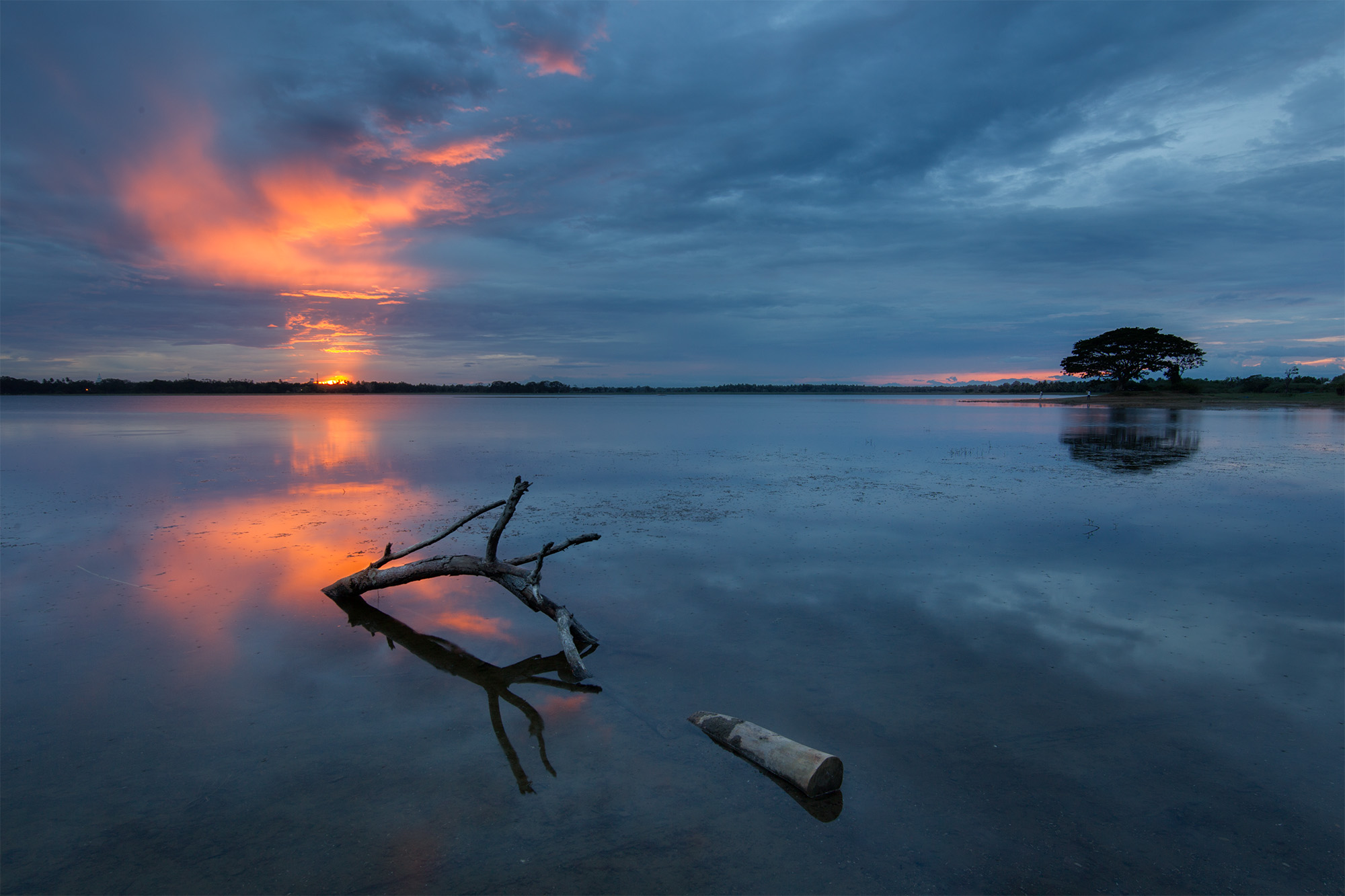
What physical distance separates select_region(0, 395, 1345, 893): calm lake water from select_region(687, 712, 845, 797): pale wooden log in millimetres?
133

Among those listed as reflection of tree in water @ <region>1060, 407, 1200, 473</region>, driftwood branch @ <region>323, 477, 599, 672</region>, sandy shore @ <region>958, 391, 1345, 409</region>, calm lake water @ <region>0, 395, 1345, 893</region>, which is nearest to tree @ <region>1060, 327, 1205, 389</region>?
sandy shore @ <region>958, 391, 1345, 409</region>

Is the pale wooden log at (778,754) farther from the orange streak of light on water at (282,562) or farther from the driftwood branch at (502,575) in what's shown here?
the orange streak of light on water at (282,562)

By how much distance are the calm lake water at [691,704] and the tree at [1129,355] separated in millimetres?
74078

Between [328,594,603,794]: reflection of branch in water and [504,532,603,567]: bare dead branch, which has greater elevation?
[504,532,603,567]: bare dead branch

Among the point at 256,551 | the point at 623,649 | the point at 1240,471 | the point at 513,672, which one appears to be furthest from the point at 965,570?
the point at 1240,471

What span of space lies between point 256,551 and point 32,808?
765cm

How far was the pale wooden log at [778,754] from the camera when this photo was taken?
5270 millimetres

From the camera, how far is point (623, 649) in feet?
26.8

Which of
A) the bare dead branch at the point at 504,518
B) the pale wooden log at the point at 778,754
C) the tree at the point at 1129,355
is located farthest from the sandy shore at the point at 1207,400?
the pale wooden log at the point at 778,754

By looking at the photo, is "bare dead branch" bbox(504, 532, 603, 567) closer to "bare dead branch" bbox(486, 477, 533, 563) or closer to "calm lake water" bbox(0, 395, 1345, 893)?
"bare dead branch" bbox(486, 477, 533, 563)

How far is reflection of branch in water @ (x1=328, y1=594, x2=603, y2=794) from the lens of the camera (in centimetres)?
622

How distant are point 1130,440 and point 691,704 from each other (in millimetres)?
33721

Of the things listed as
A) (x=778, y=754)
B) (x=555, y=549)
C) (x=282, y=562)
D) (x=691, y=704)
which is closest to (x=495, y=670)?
(x=555, y=549)

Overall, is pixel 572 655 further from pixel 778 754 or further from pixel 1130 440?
pixel 1130 440
